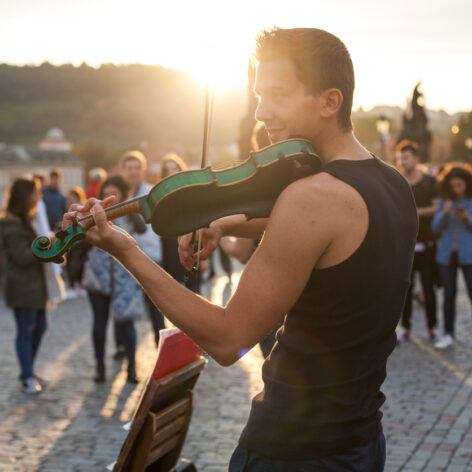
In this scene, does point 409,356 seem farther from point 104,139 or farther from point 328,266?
point 104,139

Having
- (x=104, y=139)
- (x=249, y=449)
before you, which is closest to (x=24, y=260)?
(x=249, y=449)

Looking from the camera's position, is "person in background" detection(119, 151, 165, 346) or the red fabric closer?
the red fabric

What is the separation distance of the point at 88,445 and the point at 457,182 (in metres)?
5.11

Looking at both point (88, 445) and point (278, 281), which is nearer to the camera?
point (278, 281)

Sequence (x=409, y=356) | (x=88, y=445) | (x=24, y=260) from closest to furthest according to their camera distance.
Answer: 1. (x=88, y=445)
2. (x=24, y=260)
3. (x=409, y=356)

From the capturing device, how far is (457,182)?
8.49 metres

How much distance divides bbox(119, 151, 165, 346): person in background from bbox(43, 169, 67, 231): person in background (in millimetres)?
5179

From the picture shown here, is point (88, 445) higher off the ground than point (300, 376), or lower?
lower

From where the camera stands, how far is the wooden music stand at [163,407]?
2938 millimetres

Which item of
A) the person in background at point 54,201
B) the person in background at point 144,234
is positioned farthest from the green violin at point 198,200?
the person in background at point 54,201

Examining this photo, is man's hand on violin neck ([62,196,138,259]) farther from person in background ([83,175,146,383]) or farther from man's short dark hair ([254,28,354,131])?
person in background ([83,175,146,383])

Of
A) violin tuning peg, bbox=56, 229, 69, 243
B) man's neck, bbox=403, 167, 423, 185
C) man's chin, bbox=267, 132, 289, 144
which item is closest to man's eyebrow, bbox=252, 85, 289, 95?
man's chin, bbox=267, 132, 289, 144

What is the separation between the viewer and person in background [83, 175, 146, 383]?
7.22m

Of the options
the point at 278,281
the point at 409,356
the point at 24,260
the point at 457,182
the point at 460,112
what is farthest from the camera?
the point at 460,112
